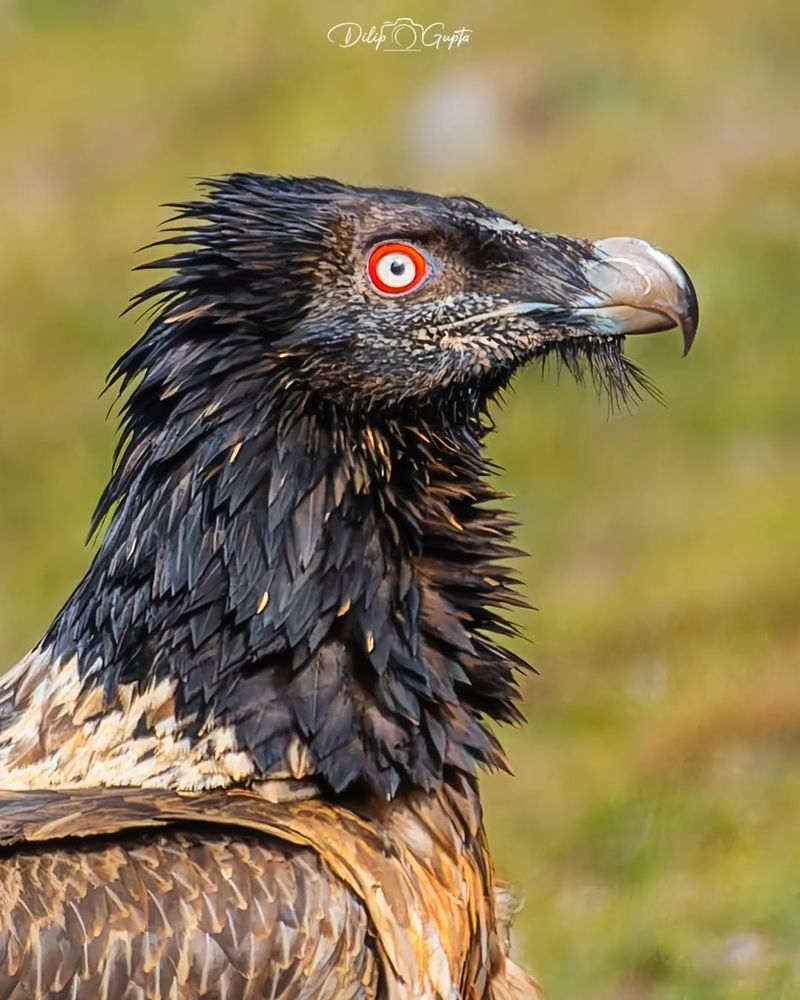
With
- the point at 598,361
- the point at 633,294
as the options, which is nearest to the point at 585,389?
the point at 598,361

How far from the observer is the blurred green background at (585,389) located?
847cm

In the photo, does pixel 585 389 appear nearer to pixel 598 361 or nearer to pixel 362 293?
pixel 598 361

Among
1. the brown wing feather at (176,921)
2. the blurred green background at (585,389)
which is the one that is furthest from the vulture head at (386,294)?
the blurred green background at (585,389)

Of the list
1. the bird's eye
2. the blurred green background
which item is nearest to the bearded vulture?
the bird's eye

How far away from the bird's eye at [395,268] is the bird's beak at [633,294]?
1.44ft

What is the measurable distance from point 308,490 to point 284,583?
0.25m

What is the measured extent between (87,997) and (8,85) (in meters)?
19.2

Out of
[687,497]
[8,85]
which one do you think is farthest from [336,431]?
[8,85]

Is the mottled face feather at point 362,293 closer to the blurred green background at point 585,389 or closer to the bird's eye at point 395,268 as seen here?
the bird's eye at point 395,268

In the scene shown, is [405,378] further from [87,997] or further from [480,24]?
[480,24]

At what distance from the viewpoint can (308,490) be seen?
17.2 feet

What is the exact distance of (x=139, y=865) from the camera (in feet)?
15.4

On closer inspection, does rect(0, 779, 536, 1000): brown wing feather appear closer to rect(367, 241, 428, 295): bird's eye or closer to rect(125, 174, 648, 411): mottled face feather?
rect(125, 174, 648, 411): mottled face feather

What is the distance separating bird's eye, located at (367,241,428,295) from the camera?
5297 mm
